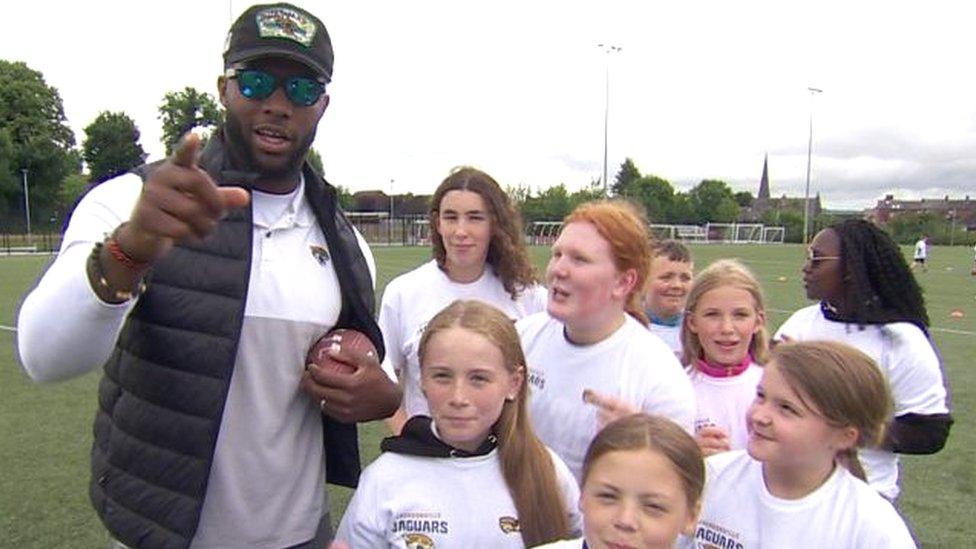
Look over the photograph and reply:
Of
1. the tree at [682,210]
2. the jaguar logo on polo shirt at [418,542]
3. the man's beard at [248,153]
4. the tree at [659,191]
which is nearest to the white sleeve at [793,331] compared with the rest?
the jaguar logo on polo shirt at [418,542]

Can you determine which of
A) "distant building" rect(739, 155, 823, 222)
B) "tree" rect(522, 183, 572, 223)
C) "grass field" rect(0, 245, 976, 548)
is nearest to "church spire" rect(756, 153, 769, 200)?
"distant building" rect(739, 155, 823, 222)

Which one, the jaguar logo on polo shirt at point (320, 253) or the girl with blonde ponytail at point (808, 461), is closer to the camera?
the girl with blonde ponytail at point (808, 461)

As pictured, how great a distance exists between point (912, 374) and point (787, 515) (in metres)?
1.35

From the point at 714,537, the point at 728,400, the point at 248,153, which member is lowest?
the point at 714,537

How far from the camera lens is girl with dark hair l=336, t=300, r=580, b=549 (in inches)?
87.5

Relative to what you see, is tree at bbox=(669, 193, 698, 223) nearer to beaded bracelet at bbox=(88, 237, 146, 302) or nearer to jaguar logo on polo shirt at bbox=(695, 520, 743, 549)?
jaguar logo on polo shirt at bbox=(695, 520, 743, 549)

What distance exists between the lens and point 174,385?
2023 mm

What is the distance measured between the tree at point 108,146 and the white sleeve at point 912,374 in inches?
2847

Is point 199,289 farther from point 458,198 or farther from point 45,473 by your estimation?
point 45,473

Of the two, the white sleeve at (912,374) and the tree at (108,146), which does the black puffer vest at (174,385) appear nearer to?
the white sleeve at (912,374)

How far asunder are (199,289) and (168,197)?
502 millimetres

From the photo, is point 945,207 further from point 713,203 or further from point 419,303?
point 419,303

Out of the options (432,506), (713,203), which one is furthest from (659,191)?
(432,506)

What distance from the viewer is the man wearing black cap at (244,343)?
2.02 m
